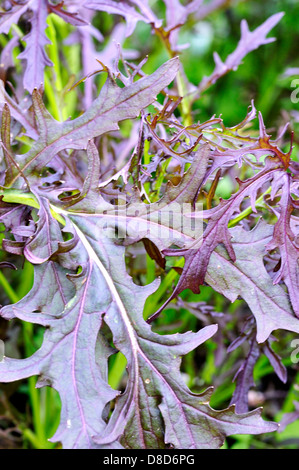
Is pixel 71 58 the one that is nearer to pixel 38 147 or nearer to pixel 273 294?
pixel 38 147

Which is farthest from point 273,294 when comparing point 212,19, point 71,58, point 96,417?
point 212,19

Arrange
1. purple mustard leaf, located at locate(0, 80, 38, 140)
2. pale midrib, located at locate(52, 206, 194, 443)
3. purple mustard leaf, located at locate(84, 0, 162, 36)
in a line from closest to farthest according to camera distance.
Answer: pale midrib, located at locate(52, 206, 194, 443)
purple mustard leaf, located at locate(0, 80, 38, 140)
purple mustard leaf, located at locate(84, 0, 162, 36)

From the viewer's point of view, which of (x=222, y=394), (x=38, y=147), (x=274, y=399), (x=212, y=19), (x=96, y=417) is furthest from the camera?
(x=212, y=19)

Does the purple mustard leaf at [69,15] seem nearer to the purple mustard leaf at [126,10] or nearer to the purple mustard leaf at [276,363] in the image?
the purple mustard leaf at [126,10]

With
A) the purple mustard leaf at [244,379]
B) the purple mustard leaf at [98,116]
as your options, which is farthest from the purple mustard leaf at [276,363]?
the purple mustard leaf at [98,116]

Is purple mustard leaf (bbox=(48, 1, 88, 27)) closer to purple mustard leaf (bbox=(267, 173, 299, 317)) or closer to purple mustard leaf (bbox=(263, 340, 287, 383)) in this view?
purple mustard leaf (bbox=(267, 173, 299, 317))

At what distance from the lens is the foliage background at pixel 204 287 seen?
754 mm

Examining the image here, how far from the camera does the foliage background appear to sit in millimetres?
754

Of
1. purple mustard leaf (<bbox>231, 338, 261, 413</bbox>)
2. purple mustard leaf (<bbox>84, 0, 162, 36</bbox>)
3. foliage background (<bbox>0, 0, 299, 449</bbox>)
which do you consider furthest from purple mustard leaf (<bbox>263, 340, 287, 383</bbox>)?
purple mustard leaf (<bbox>84, 0, 162, 36</bbox>)

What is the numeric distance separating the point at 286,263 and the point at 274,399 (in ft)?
2.39

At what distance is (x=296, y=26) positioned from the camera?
5.26 ft

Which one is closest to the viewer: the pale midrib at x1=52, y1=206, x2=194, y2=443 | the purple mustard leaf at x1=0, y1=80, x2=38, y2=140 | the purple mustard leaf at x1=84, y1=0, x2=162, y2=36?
the pale midrib at x1=52, y1=206, x2=194, y2=443

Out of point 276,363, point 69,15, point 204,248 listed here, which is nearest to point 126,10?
point 69,15

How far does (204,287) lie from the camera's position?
74cm
